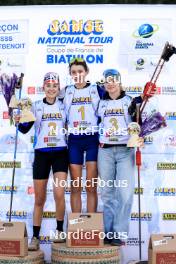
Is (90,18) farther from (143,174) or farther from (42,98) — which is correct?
(143,174)

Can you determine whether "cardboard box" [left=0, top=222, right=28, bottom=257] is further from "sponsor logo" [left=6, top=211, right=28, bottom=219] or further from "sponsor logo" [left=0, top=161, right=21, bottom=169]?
"sponsor logo" [left=0, top=161, right=21, bottom=169]

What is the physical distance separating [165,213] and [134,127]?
774mm

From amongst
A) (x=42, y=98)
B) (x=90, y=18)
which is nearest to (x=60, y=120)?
(x=42, y=98)

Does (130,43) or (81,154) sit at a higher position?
(130,43)

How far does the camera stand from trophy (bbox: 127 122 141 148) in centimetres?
458

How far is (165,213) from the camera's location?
4.72 metres

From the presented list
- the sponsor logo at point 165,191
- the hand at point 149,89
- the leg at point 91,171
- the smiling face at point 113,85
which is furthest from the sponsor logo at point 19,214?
the hand at point 149,89

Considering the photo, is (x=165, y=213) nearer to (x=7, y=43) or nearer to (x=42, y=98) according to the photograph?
(x=42, y=98)

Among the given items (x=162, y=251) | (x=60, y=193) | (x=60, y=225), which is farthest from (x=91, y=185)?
(x=162, y=251)

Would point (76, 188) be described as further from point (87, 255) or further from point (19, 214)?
point (87, 255)

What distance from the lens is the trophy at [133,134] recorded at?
4582mm

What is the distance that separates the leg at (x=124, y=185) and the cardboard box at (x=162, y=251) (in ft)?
1.78

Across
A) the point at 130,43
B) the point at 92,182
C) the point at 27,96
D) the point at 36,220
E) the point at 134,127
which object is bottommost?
the point at 36,220

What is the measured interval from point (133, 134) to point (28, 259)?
1.28 meters
